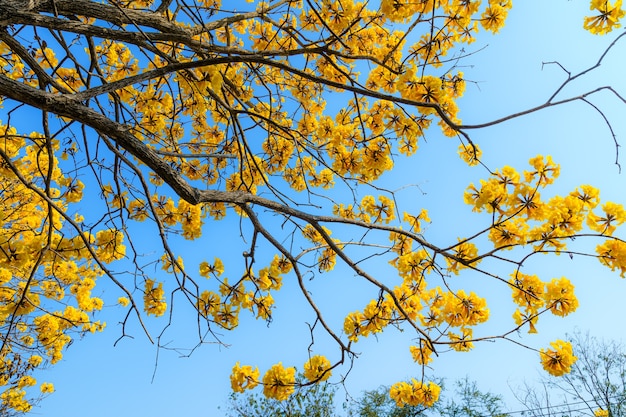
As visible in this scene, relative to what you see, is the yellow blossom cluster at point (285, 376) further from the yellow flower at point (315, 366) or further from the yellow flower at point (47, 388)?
the yellow flower at point (47, 388)

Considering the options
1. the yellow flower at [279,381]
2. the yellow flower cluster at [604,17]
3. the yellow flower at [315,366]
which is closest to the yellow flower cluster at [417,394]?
the yellow flower at [315,366]

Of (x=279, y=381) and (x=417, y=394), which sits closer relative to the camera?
(x=279, y=381)

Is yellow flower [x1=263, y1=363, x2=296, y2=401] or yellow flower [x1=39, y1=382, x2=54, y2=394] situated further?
yellow flower [x1=39, y1=382, x2=54, y2=394]

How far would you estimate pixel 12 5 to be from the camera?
2002mm

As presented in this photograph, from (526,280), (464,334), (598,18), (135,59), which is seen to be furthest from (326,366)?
(135,59)

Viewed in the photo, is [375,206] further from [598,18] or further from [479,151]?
[598,18]

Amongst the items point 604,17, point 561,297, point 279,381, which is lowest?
point 279,381

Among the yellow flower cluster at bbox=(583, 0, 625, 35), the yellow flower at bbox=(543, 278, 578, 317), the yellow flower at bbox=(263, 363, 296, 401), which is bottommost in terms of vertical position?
the yellow flower at bbox=(263, 363, 296, 401)

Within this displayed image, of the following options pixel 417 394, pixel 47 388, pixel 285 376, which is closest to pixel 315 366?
pixel 285 376

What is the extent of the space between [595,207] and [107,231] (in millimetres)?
3138

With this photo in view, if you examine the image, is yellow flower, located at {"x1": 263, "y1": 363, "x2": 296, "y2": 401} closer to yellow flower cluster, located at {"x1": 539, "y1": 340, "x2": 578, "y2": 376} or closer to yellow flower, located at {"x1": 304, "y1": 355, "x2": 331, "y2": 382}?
yellow flower, located at {"x1": 304, "y1": 355, "x2": 331, "y2": 382}

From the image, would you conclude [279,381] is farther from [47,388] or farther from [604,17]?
[47,388]

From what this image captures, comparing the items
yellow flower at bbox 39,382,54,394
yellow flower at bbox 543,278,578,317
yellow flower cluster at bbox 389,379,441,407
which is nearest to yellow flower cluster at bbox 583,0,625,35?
yellow flower at bbox 543,278,578,317

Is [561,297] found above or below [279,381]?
above
